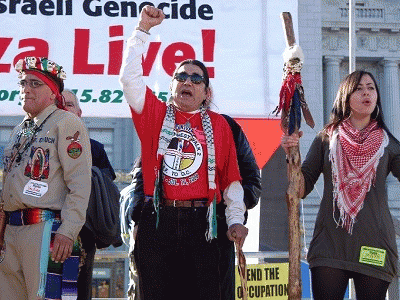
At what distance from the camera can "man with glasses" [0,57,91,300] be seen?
12.7ft

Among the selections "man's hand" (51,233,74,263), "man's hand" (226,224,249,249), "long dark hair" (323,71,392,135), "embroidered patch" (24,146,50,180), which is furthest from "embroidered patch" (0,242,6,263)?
"long dark hair" (323,71,392,135)

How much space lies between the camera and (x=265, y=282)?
7023 mm

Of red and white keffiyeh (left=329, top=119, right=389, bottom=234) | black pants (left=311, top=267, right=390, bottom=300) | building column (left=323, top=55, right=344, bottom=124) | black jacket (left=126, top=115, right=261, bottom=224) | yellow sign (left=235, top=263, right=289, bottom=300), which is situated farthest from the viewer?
building column (left=323, top=55, right=344, bottom=124)

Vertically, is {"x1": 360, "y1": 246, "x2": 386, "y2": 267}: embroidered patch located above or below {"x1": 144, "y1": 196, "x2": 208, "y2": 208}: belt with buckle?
below

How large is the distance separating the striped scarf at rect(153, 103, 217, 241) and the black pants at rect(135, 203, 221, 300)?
33 millimetres

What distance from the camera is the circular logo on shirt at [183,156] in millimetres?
4078

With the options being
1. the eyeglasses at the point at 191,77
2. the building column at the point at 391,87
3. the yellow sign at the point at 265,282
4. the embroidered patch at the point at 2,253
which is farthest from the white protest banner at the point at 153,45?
the building column at the point at 391,87

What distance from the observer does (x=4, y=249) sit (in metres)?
3.93

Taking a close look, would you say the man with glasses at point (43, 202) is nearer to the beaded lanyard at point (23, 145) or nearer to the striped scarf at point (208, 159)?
Result: the beaded lanyard at point (23, 145)

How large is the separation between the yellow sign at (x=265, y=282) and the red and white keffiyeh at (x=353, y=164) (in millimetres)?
2802

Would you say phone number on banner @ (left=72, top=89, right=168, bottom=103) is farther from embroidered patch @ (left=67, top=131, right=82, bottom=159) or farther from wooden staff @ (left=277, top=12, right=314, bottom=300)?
embroidered patch @ (left=67, top=131, right=82, bottom=159)

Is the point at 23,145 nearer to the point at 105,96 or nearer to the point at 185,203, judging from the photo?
the point at 185,203

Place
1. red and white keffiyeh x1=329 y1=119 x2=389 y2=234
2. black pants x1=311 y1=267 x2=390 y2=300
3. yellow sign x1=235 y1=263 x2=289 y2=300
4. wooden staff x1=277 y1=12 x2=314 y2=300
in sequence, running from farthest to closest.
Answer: yellow sign x1=235 y1=263 x2=289 y2=300, wooden staff x1=277 y1=12 x2=314 y2=300, red and white keffiyeh x1=329 y1=119 x2=389 y2=234, black pants x1=311 y1=267 x2=390 y2=300

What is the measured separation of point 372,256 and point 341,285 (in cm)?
20
